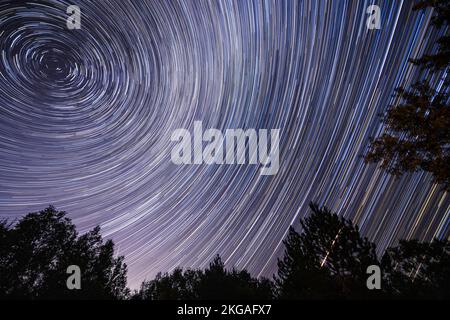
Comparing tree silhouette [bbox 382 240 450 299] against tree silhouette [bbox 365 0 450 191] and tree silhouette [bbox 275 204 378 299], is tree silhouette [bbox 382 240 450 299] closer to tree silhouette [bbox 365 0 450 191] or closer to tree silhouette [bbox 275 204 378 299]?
tree silhouette [bbox 275 204 378 299]

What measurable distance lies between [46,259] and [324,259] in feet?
88.6

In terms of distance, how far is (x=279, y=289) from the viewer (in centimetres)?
2308

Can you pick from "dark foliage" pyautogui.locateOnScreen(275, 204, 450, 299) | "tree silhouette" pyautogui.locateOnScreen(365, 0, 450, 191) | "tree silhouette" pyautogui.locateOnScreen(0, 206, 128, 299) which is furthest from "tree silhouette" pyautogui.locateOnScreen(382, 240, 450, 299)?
"tree silhouette" pyautogui.locateOnScreen(0, 206, 128, 299)

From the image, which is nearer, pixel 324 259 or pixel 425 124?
pixel 425 124

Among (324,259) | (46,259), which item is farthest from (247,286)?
(46,259)

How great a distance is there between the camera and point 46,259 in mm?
21188

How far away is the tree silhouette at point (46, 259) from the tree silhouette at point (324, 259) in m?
17.0

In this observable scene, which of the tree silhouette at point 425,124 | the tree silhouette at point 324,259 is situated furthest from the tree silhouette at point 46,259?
the tree silhouette at point 425,124

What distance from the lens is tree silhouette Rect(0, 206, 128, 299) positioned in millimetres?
18609

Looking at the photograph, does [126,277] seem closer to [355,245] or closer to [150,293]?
[150,293]

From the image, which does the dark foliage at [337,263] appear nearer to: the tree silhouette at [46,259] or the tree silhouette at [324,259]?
the tree silhouette at [324,259]

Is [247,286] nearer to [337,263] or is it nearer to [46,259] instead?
[337,263]
